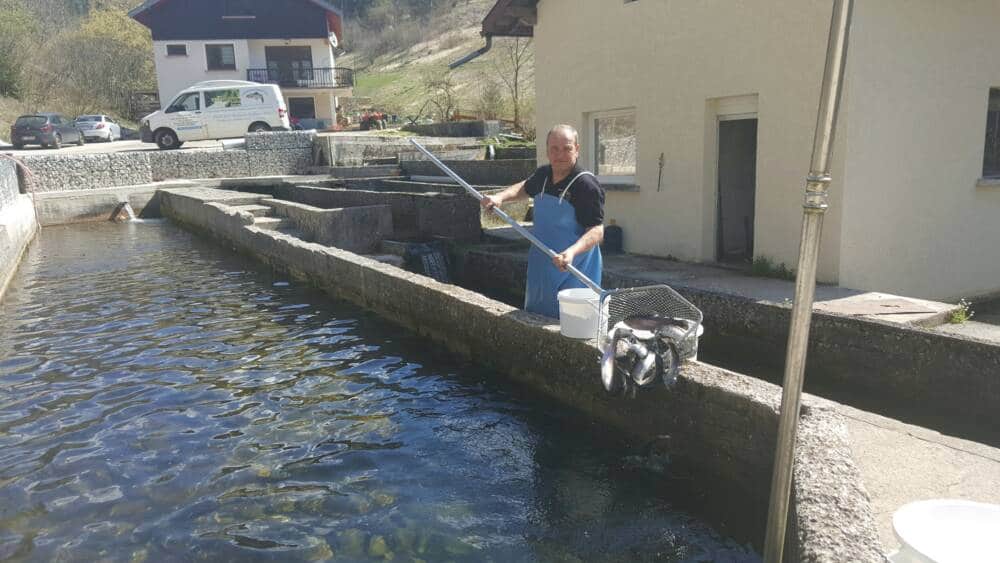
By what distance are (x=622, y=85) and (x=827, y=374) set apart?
17.8 ft

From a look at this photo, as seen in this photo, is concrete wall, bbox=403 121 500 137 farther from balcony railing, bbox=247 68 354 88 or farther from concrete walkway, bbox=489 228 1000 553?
concrete walkway, bbox=489 228 1000 553

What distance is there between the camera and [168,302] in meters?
9.46

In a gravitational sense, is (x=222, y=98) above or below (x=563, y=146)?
above

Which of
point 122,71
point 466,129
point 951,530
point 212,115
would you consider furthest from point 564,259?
point 122,71

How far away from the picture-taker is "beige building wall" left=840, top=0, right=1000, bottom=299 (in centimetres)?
757

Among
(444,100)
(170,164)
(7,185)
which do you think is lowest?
(7,185)

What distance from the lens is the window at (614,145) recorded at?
10.5 m

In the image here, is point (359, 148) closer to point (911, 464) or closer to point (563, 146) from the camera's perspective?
point (563, 146)

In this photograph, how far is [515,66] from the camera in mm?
28047

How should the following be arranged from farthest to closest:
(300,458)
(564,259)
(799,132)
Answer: (799,132) → (300,458) → (564,259)

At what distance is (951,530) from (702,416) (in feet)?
6.57

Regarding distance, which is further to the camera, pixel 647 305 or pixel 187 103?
pixel 187 103

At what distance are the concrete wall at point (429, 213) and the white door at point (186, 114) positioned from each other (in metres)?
14.7

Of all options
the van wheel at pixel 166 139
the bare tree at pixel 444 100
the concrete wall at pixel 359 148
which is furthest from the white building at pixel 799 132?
the bare tree at pixel 444 100
